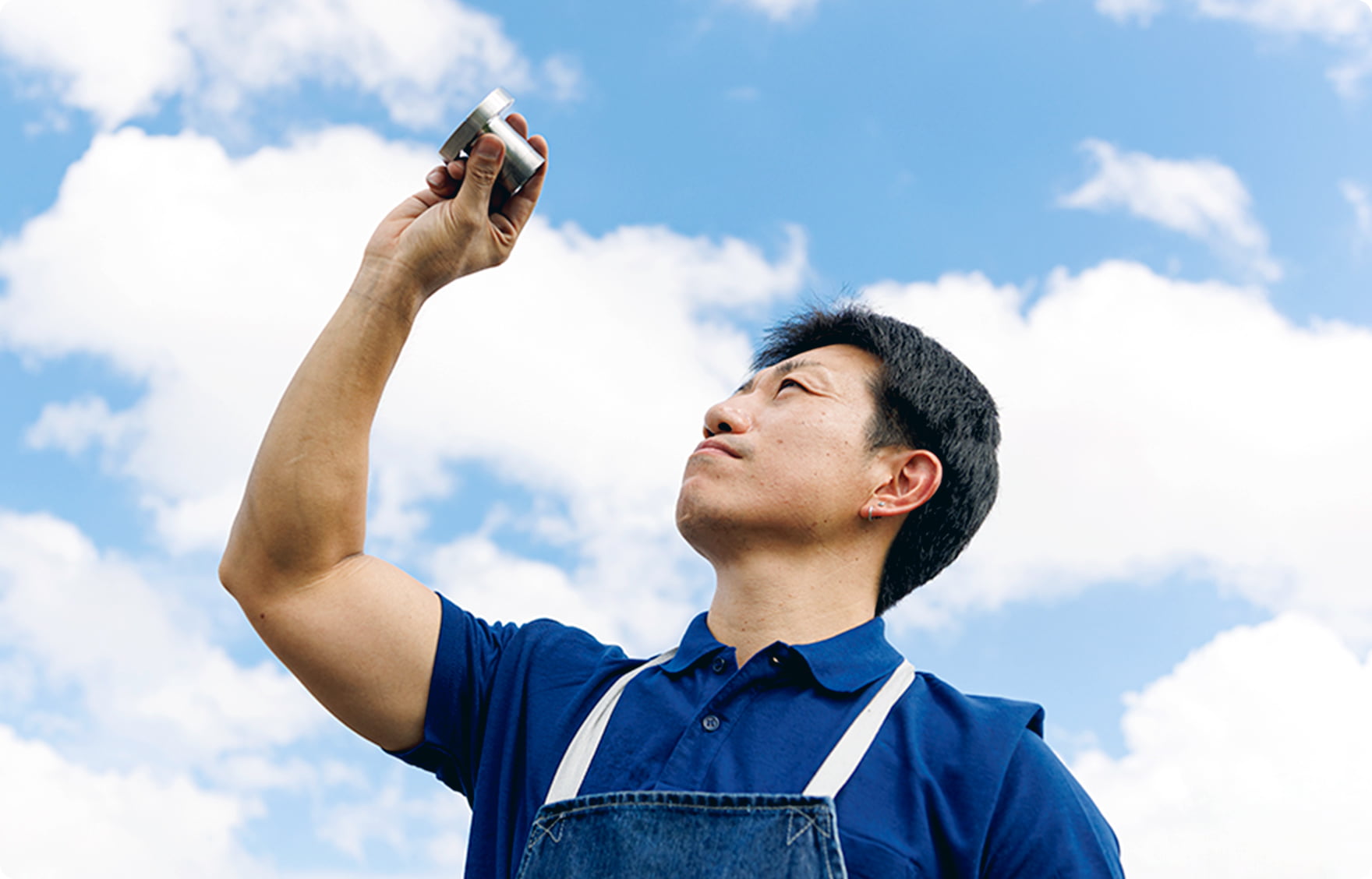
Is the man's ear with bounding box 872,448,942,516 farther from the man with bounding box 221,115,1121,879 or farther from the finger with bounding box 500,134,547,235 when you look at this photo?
the finger with bounding box 500,134,547,235

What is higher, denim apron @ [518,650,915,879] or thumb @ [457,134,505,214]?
thumb @ [457,134,505,214]

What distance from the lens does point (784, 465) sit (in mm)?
3340

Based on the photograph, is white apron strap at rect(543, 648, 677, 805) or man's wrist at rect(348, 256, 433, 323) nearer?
white apron strap at rect(543, 648, 677, 805)

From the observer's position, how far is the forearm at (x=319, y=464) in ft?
9.64

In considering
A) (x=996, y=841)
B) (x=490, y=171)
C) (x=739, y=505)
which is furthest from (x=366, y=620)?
(x=996, y=841)

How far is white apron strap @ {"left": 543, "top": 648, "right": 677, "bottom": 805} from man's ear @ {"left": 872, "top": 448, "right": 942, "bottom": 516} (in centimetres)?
94

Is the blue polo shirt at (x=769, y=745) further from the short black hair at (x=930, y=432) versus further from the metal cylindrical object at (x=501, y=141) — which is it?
the metal cylindrical object at (x=501, y=141)

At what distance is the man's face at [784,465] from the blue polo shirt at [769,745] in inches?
12.6

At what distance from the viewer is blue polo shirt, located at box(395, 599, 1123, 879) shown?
2617 mm

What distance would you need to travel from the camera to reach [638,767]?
2.79 m

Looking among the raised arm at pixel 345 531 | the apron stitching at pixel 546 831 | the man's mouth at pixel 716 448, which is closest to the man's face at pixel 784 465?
the man's mouth at pixel 716 448

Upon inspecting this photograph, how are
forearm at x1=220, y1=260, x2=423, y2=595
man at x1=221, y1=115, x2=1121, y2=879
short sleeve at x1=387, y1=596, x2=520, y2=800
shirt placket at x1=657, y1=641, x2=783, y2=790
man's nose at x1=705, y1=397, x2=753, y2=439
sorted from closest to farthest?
man at x1=221, y1=115, x2=1121, y2=879 < shirt placket at x1=657, y1=641, x2=783, y2=790 < forearm at x1=220, y1=260, x2=423, y2=595 < short sleeve at x1=387, y1=596, x2=520, y2=800 < man's nose at x1=705, y1=397, x2=753, y2=439

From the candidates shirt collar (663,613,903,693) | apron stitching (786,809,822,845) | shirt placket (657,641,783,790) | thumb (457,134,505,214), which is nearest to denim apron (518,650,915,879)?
apron stitching (786,809,822,845)

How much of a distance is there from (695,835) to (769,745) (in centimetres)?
32
